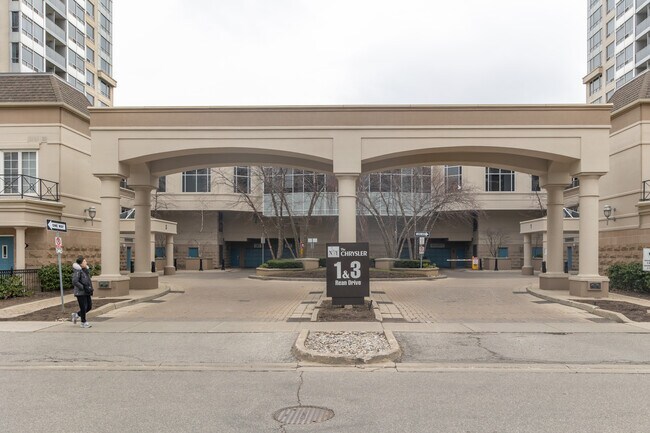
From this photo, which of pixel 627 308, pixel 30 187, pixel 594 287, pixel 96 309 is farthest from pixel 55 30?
Answer: pixel 627 308

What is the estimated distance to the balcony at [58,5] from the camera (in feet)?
164

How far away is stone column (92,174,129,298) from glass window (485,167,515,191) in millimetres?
40050

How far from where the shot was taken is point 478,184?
167 feet

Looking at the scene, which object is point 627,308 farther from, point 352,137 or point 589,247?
point 352,137

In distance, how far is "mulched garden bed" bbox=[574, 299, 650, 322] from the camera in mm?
13470

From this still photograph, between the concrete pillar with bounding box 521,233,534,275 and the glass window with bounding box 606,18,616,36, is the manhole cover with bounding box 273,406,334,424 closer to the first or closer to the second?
the concrete pillar with bounding box 521,233,534,275

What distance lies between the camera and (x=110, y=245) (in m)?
18.3

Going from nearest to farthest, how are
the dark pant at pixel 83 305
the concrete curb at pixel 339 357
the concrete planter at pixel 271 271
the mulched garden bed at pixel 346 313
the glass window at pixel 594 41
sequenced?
the concrete curb at pixel 339 357, the dark pant at pixel 83 305, the mulched garden bed at pixel 346 313, the concrete planter at pixel 271 271, the glass window at pixel 594 41

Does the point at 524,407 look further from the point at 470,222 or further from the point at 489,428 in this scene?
the point at 470,222

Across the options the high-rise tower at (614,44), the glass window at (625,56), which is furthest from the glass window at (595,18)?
the glass window at (625,56)

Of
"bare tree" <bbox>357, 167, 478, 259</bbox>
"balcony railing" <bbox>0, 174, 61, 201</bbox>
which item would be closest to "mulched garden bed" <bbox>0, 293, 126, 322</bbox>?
"balcony railing" <bbox>0, 174, 61, 201</bbox>

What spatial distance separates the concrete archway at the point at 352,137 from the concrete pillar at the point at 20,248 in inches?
155

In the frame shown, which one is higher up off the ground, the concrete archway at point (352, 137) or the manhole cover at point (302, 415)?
the concrete archway at point (352, 137)

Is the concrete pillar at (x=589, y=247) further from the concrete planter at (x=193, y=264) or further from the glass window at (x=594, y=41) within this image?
the glass window at (x=594, y=41)
